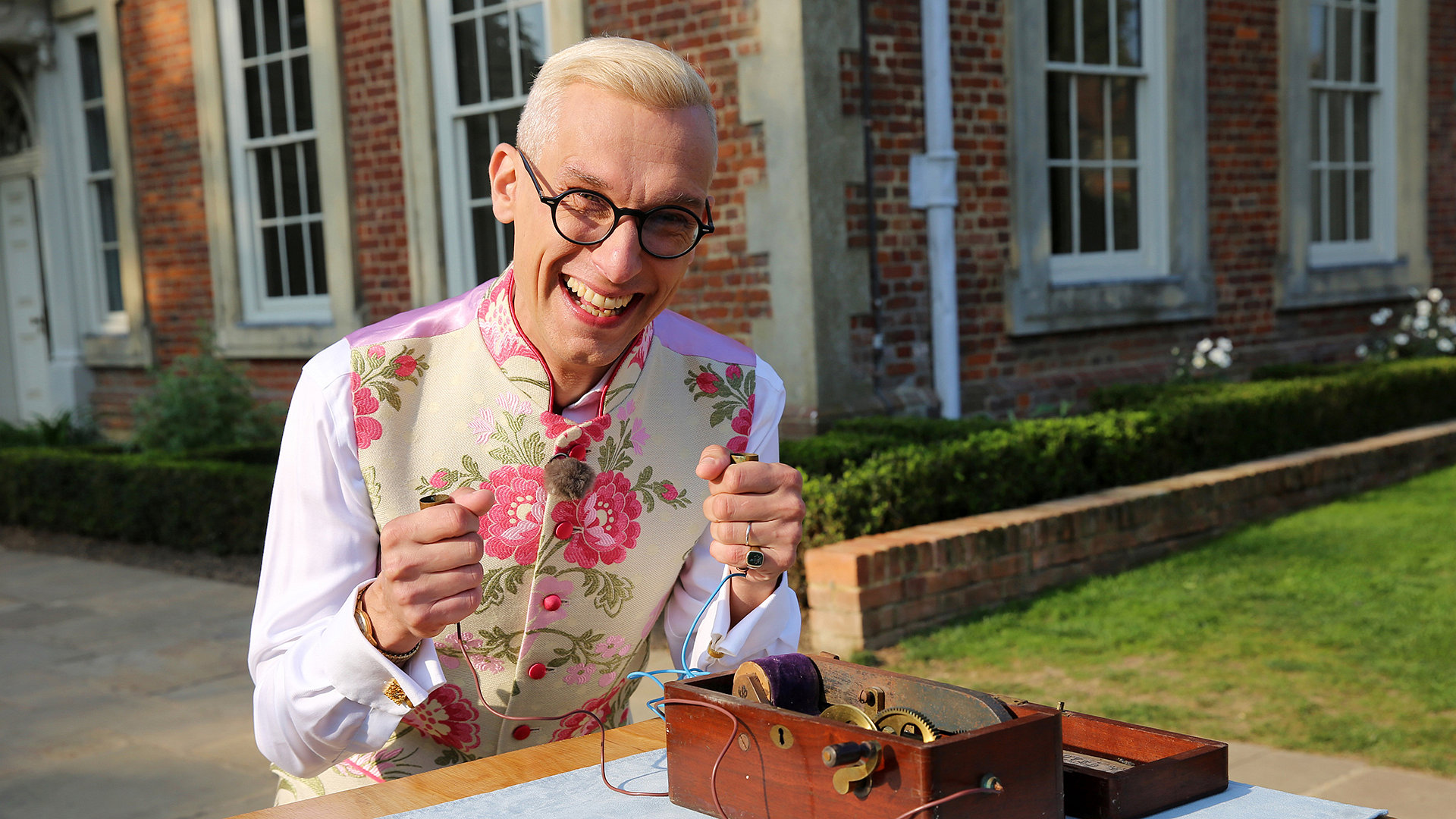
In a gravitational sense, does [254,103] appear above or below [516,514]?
above

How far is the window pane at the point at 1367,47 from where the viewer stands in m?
10.7

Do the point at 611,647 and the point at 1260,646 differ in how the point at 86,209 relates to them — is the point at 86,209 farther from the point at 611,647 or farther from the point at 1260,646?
the point at 611,647

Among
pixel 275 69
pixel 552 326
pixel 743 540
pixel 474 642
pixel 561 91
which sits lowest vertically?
pixel 474 642

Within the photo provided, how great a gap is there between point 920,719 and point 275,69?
395 inches

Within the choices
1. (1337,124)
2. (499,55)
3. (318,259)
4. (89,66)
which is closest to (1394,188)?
(1337,124)

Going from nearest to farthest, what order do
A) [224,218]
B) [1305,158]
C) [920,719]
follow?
[920,719] → [1305,158] → [224,218]

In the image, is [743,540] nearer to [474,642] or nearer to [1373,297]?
[474,642]

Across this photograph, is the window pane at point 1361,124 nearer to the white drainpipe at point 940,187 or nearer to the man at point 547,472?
the white drainpipe at point 940,187

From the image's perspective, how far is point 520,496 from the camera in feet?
6.78

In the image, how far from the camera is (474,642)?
82.4 inches

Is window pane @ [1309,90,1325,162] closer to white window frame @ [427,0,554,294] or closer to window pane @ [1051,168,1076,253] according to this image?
window pane @ [1051,168,1076,253]

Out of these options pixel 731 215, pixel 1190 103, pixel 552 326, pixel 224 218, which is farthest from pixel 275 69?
pixel 552 326

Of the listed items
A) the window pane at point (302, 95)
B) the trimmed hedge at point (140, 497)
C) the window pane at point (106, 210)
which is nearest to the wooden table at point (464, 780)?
the trimmed hedge at point (140, 497)

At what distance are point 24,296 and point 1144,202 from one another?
10.8m
